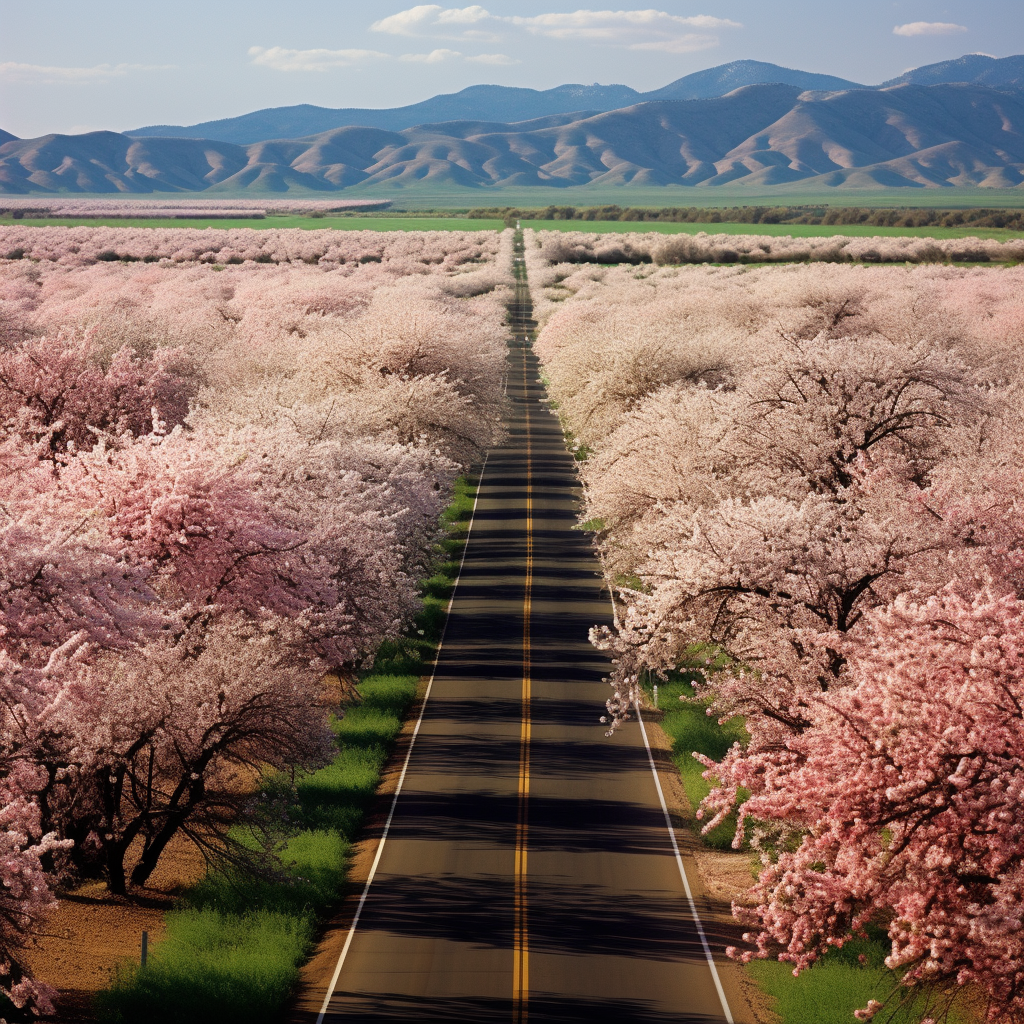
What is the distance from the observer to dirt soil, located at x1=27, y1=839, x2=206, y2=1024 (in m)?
19.5

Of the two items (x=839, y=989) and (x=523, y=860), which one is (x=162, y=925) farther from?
(x=839, y=989)

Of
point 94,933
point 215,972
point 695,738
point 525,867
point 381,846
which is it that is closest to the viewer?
point 215,972

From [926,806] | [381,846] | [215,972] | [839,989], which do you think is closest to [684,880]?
[839,989]

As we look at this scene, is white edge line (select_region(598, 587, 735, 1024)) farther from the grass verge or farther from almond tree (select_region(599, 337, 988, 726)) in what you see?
the grass verge

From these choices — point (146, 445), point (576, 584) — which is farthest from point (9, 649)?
point (576, 584)

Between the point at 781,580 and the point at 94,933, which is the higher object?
the point at 781,580

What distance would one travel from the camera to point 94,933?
21.3 metres

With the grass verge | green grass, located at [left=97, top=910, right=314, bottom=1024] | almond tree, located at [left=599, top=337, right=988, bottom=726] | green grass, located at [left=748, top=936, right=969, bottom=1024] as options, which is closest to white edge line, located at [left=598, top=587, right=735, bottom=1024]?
green grass, located at [left=748, top=936, right=969, bottom=1024]

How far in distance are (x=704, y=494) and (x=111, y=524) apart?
58.9ft

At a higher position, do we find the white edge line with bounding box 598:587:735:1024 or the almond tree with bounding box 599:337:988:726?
the almond tree with bounding box 599:337:988:726

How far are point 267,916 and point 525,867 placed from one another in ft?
18.6

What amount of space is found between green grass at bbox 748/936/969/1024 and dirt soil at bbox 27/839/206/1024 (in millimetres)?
11829

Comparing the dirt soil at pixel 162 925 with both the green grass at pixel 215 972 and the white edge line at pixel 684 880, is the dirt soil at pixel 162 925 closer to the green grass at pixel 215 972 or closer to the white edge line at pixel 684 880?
the white edge line at pixel 684 880

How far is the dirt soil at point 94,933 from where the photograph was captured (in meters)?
19.5
